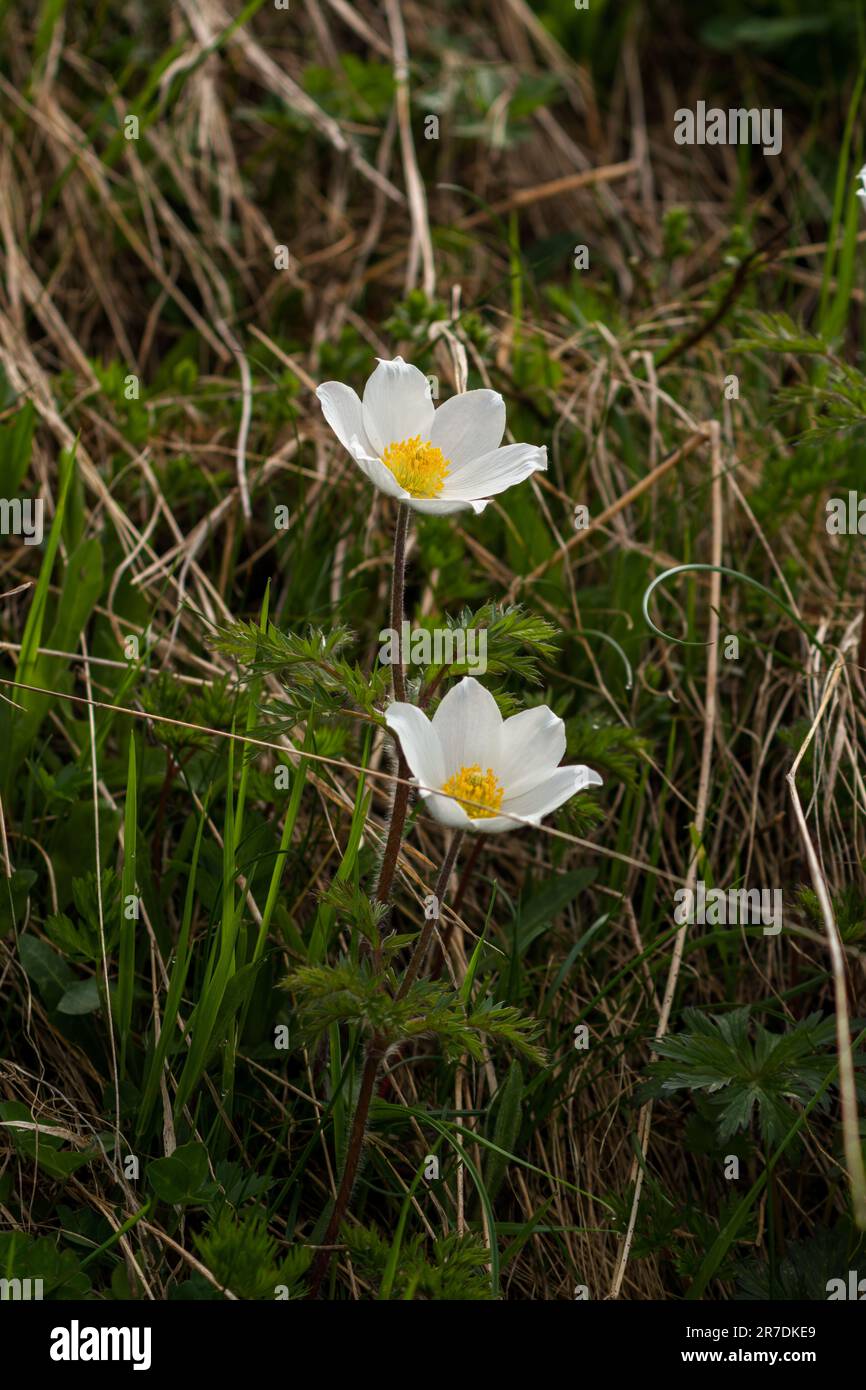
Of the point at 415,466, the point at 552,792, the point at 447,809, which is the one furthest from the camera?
the point at 415,466

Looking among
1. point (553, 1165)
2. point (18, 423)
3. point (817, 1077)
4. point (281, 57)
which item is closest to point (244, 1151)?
point (553, 1165)

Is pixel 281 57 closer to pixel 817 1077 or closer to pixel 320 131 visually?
pixel 320 131

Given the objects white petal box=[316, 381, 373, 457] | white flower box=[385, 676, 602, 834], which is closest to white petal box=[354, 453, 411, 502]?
white petal box=[316, 381, 373, 457]

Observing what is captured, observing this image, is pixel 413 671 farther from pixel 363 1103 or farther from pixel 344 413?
pixel 363 1103

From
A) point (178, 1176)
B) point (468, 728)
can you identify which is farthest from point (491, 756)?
point (178, 1176)

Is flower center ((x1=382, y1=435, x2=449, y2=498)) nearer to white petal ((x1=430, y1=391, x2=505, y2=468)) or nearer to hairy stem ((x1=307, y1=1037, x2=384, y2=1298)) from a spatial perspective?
white petal ((x1=430, y1=391, x2=505, y2=468))

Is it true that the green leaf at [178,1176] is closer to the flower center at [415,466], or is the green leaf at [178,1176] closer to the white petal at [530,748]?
the white petal at [530,748]

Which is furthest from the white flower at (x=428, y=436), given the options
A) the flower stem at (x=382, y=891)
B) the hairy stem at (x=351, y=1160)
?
the hairy stem at (x=351, y=1160)
